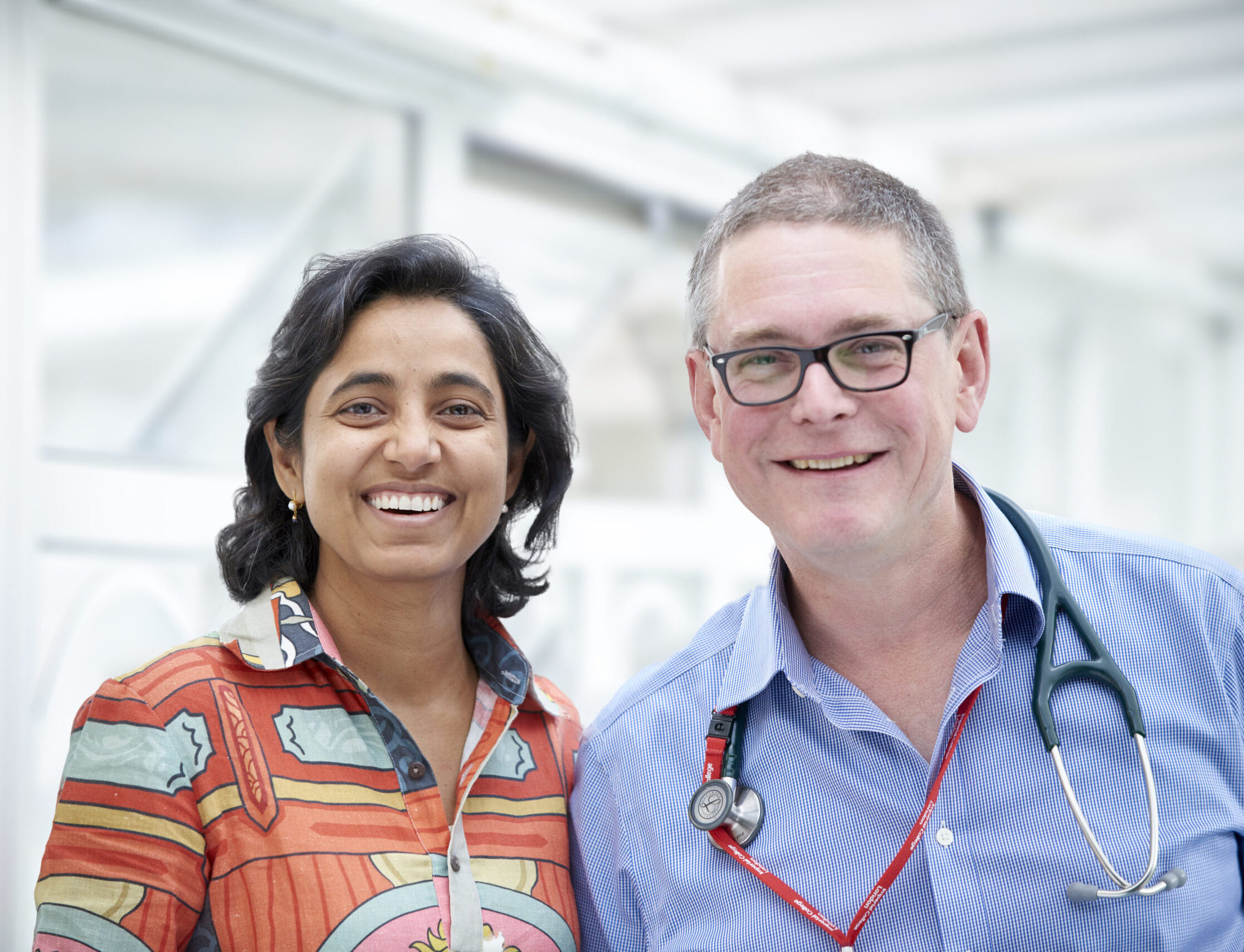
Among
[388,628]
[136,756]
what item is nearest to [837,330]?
[388,628]

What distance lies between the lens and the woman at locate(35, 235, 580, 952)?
1566 mm

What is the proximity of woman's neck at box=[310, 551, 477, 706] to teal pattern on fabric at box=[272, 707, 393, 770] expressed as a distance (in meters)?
0.12

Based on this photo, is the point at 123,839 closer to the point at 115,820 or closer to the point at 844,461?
the point at 115,820

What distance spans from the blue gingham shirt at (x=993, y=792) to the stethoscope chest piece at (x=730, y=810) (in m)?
0.02

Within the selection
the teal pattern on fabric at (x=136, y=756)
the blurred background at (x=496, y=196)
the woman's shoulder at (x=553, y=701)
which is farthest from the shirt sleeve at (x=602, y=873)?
the blurred background at (x=496, y=196)

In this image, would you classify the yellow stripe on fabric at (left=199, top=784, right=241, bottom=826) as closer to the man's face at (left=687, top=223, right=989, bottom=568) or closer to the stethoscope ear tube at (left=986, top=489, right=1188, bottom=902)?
the man's face at (left=687, top=223, right=989, bottom=568)

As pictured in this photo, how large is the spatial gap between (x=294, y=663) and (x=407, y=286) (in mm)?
586

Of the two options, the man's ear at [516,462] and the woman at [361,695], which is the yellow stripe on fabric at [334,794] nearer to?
the woman at [361,695]

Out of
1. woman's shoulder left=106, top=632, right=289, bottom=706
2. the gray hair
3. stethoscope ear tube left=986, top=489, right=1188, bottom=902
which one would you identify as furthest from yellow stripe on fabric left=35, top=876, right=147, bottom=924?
stethoscope ear tube left=986, top=489, right=1188, bottom=902

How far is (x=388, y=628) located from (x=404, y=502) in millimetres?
211

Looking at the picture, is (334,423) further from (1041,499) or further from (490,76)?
(1041,499)

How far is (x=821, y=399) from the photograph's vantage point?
1604mm

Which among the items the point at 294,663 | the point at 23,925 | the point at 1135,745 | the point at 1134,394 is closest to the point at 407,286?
the point at 294,663

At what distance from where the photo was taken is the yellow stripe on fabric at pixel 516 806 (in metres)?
1.81
